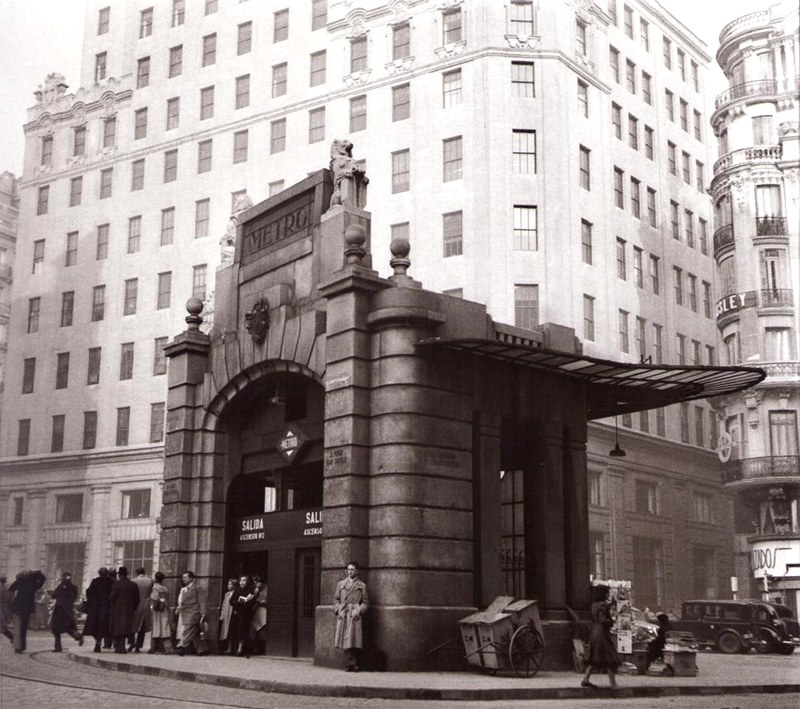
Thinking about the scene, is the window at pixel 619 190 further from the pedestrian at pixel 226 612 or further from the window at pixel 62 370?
the pedestrian at pixel 226 612

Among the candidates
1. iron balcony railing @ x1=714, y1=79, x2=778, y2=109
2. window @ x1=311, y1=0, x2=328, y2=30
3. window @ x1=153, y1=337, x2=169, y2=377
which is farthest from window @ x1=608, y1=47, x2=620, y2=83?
window @ x1=153, y1=337, x2=169, y2=377

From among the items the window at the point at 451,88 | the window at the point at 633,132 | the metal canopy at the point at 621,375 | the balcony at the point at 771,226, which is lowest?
the metal canopy at the point at 621,375

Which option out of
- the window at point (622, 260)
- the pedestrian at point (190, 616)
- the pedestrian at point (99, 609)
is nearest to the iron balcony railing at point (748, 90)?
the pedestrian at point (190, 616)

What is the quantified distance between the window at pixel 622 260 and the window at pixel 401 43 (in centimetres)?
1272

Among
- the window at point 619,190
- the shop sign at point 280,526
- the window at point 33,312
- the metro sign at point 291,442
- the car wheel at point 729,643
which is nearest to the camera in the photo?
the shop sign at point 280,526

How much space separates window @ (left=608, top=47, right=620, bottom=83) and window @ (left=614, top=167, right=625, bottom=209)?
15.3ft

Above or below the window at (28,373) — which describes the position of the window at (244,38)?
above

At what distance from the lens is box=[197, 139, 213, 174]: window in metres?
53.2

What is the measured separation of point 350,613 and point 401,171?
32549mm

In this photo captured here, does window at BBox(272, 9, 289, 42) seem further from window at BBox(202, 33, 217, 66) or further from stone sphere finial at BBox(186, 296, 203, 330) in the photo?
stone sphere finial at BBox(186, 296, 203, 330)

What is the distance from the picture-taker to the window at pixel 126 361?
55.1m

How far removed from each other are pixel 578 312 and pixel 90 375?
2383 cm

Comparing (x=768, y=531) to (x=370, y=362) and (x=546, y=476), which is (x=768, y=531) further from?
(x=370, y=362)

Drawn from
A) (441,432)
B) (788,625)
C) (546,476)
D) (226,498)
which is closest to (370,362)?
(441,432)
